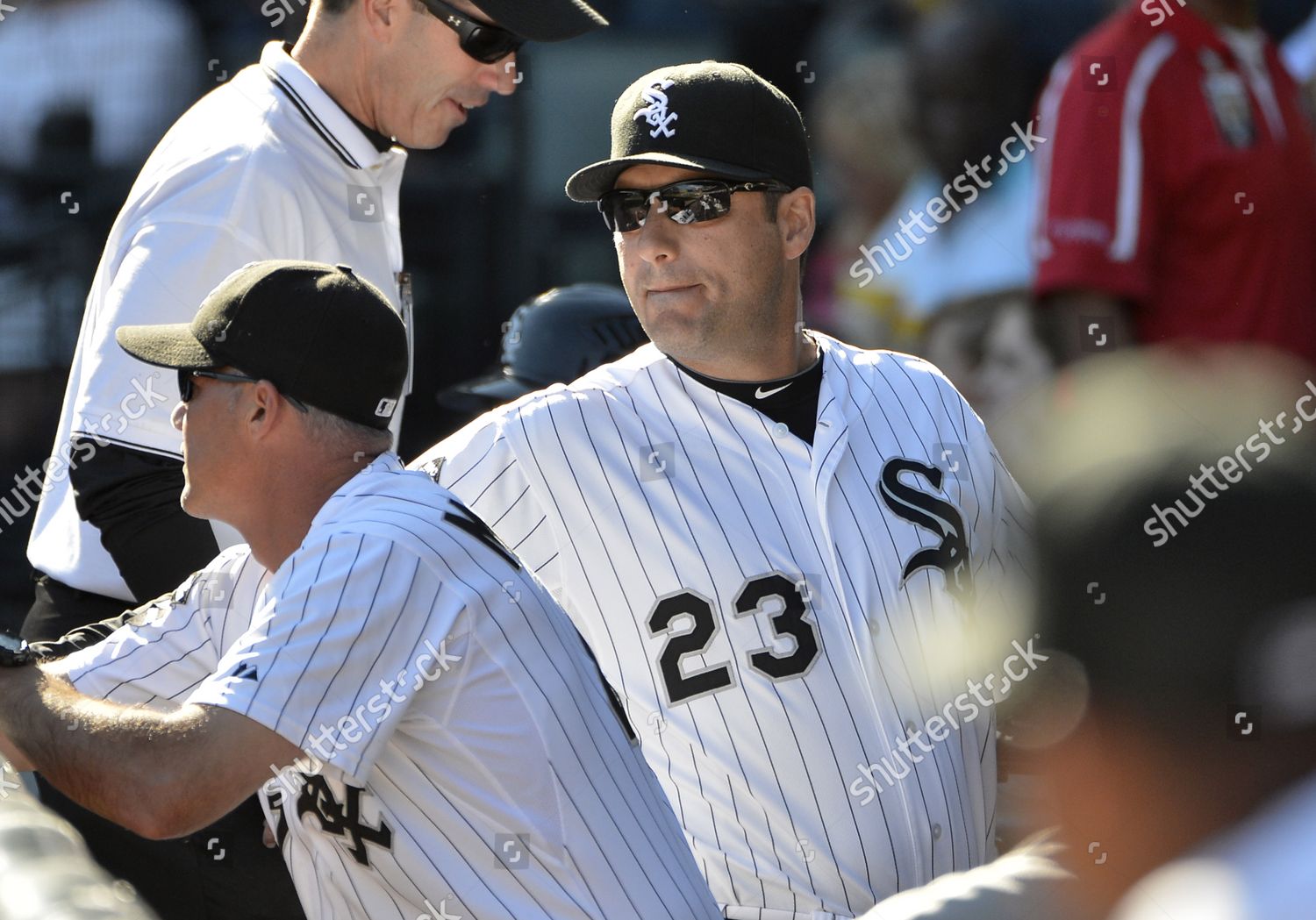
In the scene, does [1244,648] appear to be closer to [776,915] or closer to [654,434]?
[776,915]

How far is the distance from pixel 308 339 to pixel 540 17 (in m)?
1.15

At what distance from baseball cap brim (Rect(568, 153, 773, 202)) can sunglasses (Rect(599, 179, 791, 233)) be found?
2 cm

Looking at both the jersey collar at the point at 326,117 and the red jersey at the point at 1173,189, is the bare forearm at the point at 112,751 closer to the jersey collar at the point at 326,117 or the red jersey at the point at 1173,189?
the jersey collar at the point at 326,117

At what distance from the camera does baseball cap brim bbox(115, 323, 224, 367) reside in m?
2.33

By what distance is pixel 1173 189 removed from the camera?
411cm

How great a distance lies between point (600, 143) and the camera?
16.8ft

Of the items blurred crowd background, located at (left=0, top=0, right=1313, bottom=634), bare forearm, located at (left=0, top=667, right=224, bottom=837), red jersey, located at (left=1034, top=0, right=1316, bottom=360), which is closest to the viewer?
bare forearm, located at (left=0, top=667, right=224, bottom=837)

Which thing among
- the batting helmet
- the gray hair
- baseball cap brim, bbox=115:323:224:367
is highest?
baseball cap brim, bbox=115:323:224:367

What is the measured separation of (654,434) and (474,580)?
28.0 inches

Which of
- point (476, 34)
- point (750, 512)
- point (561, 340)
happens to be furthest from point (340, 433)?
point (561, 340)

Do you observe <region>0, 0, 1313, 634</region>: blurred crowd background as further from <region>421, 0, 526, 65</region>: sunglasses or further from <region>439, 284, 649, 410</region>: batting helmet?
<region>421, 0, 526, 65</region>: sunglasses

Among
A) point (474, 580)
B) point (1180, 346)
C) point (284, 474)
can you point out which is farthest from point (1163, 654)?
point (1180, 346)

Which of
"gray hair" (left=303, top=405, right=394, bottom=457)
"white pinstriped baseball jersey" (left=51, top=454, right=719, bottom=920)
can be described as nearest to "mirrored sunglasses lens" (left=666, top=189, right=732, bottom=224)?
"gray hair" (left=303, top=405, right=394, bottom=457)

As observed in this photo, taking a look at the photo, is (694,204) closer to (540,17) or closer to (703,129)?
(703,129)
